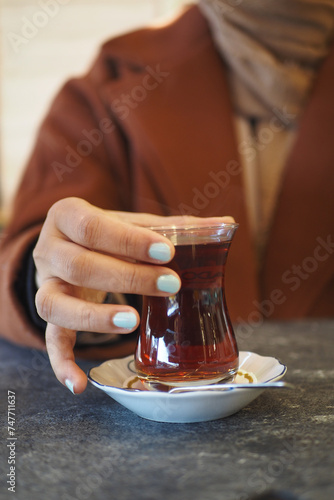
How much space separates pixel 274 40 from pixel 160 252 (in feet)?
2.96

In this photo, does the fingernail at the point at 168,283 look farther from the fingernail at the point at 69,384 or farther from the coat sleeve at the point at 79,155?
the coat sleeve at the point at 79,155

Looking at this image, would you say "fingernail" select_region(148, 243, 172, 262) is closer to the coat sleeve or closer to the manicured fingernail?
the manicured fingernail

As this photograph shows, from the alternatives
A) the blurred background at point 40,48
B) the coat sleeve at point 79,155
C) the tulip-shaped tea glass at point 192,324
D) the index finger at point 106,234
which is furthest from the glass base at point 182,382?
the blurred background at point 40,48

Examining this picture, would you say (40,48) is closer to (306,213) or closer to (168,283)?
(306,213)

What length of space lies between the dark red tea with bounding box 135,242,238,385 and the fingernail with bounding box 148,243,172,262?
0.06ft

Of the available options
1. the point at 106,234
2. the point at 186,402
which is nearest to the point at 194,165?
the point at 106,234

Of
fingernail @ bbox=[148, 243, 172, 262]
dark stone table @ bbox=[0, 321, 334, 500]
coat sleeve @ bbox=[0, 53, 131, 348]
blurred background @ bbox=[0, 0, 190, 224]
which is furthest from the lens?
blurred background @ bbox=[0, 0, 190, 224]

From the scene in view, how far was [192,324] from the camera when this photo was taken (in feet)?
1.67

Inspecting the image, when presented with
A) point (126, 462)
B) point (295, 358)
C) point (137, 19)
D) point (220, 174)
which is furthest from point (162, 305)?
point (137, 19)

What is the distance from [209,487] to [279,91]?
1.01 meters

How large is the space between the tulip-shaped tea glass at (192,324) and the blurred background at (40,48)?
2.23 m

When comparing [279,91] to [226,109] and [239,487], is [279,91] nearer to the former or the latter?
[226,109]

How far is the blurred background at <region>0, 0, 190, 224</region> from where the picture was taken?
2.59 m

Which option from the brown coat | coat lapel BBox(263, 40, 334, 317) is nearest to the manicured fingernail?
the brown coat
